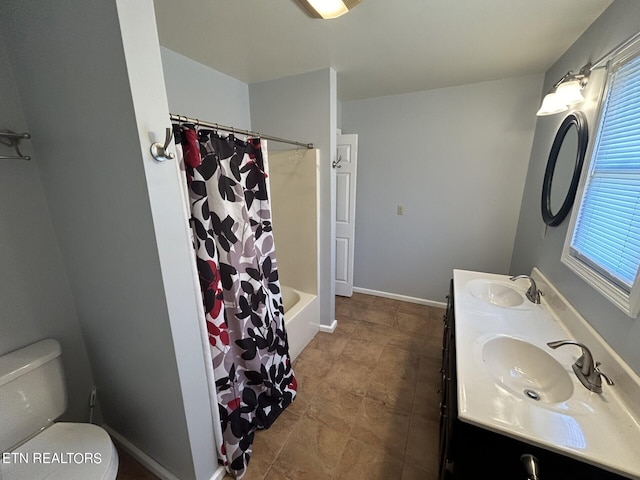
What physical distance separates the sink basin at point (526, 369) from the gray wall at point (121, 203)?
4.29 ft

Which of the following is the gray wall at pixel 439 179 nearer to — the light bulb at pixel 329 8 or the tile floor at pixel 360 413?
the tile floor at pixel 360 413

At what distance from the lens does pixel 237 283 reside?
1.35m

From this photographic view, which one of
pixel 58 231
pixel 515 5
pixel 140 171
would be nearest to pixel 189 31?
pixel 140 171

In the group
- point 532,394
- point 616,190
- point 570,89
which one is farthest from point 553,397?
point 570,89

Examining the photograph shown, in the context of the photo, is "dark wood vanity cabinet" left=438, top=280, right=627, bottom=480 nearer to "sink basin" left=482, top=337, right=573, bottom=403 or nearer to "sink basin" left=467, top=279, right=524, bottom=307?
"sink basin" left=482, top=337, right=573, bottom=403

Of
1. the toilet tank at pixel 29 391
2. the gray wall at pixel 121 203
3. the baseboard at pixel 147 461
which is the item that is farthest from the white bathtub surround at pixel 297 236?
the toilet tank at pixel 29 391

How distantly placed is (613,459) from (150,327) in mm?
1568

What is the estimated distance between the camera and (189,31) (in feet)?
4.83

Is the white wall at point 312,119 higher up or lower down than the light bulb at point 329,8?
lower down

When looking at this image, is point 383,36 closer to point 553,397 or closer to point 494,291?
point 494,291

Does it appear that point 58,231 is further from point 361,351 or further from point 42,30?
point 361,351

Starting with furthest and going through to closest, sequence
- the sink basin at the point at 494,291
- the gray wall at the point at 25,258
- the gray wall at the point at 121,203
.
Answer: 1. the sink basin at the point at 494,291
2. the gray wall at the point at 25,258
3. the gray wall at the point at 121,203

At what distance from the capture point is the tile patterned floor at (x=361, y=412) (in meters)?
1.36

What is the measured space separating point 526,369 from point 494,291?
68cm
